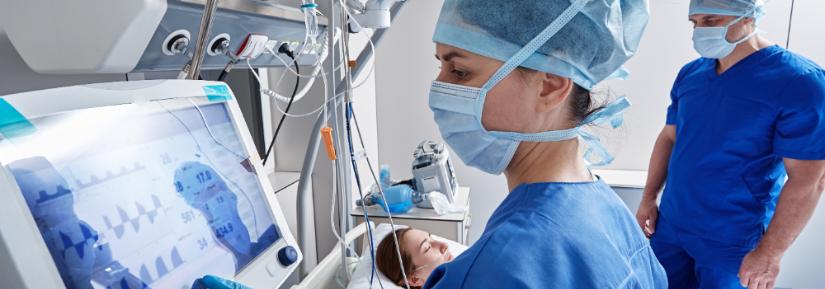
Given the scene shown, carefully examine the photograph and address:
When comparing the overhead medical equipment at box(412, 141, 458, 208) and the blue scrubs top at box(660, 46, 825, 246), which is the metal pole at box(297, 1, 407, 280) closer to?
the overhead medical equipment at box(412, 141, 458, 208)

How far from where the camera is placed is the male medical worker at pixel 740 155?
1500 millimetres

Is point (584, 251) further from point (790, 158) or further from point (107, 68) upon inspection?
point (790, 158)

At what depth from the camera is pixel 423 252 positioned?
1.86 metres

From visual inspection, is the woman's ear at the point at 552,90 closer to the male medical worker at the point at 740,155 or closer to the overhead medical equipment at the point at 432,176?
the male medical worker at the point at 740,155

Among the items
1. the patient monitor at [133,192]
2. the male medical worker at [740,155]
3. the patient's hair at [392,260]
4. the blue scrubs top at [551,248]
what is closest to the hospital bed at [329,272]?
the patient's hair at [392,260]

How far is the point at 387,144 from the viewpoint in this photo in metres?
3.20

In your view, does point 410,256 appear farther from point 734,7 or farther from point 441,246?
point 734,7

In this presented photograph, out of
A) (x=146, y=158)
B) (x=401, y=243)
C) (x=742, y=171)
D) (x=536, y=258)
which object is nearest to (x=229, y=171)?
(x=146, y=158)

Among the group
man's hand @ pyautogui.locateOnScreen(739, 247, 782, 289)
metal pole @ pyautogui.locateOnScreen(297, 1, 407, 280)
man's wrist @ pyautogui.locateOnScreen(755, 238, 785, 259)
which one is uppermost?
metal pole @ pyautogui.locateOnScreen(297, 1, 407, 280)

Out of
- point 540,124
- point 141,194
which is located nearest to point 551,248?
point 540,124

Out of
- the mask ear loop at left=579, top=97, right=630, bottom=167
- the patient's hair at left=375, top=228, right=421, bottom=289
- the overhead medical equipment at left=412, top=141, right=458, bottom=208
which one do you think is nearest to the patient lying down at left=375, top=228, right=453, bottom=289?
the patient's hair at left=375, top=228, right=421, bottom=289

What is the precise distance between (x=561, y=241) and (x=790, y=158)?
129 centimetres

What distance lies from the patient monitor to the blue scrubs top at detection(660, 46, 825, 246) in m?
1.49

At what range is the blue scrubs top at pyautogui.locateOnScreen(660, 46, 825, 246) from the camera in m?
1.48
